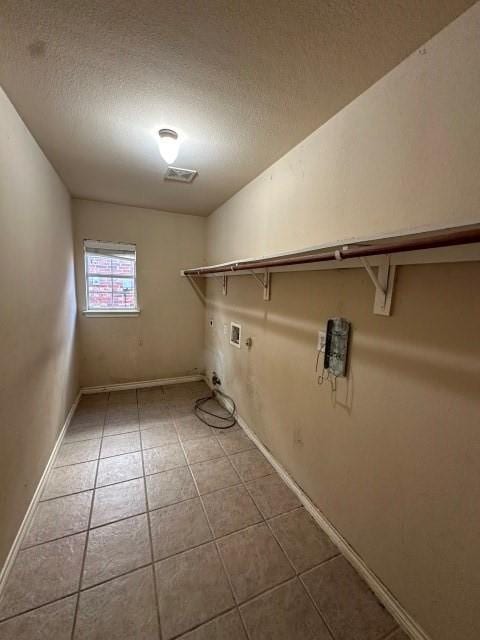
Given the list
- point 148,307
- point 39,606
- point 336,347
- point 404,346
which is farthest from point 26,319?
point 404,346

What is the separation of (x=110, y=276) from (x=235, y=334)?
1928 mm

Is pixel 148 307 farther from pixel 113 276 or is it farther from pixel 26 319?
pixel 26 319

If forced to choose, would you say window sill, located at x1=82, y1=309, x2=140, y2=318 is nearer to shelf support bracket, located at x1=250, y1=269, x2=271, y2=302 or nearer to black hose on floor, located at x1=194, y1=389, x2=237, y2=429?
black hose on floor, located at x1=194, y1=389, x2=237, y2=429

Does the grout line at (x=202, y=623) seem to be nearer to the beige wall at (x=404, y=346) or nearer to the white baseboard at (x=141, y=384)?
the beige wall at (x=404, y=346)

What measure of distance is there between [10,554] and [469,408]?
2.23 meters

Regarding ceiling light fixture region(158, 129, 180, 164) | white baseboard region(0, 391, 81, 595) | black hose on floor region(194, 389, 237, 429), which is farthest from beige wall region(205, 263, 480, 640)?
white baseboard region(0, 391, 81, 595)

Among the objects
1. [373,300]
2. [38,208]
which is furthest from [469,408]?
[38,208]

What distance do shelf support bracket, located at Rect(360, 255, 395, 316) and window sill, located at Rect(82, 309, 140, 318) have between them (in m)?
3.11

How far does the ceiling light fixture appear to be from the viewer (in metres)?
1.67

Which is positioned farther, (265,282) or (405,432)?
(265,282)

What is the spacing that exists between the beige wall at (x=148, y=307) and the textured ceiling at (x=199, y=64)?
1.38 metres

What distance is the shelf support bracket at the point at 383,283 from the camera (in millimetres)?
1142

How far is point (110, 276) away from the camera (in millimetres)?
3404

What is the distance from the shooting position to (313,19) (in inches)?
36.9
